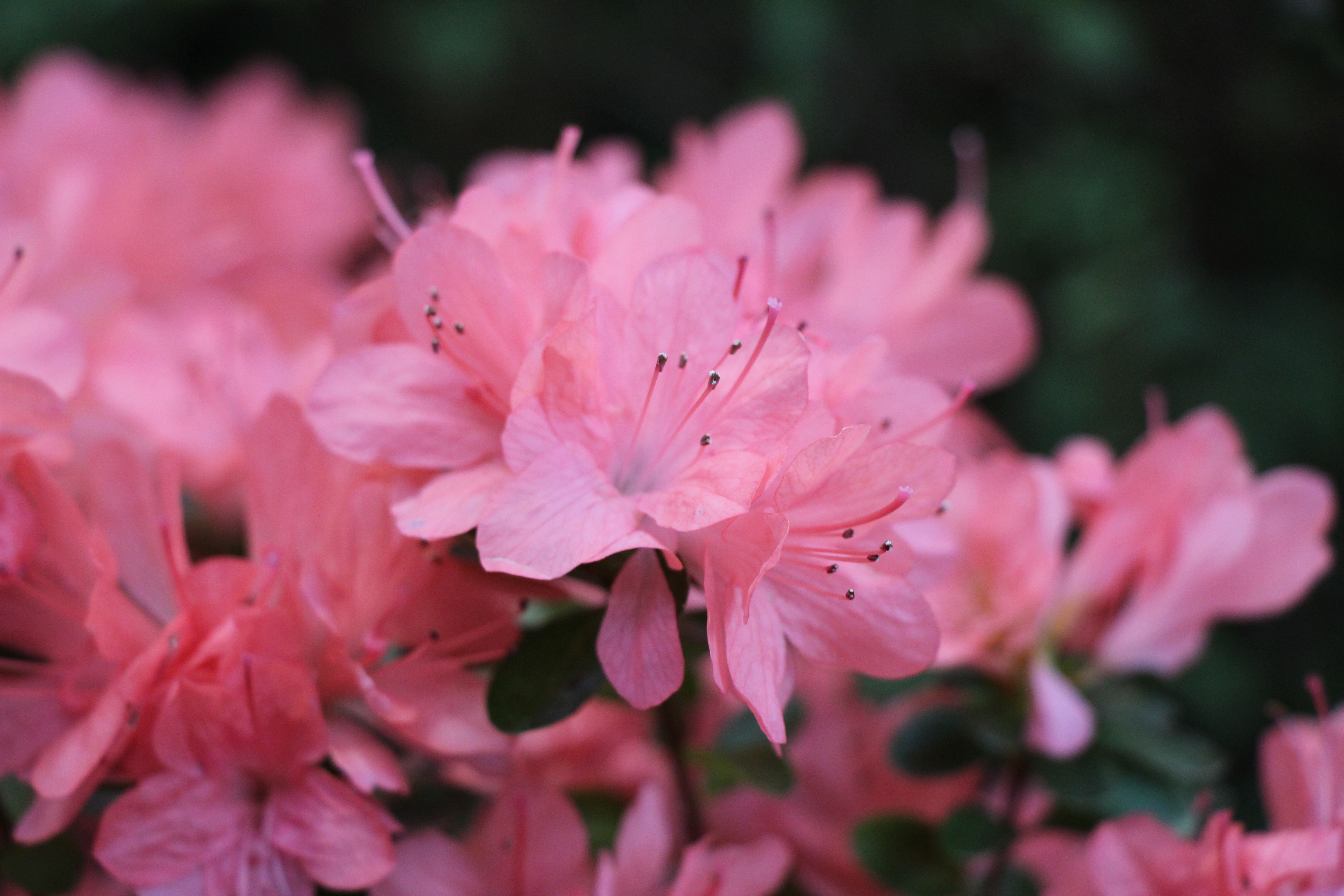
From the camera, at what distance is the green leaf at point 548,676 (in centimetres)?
68

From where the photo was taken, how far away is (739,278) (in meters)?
0.67

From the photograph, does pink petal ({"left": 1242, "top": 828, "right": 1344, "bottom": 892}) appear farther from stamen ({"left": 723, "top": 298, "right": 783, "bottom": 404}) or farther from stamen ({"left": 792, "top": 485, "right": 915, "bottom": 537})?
stamen ({"left": 723, "top": 298, "right": 783, "bottom": 404})

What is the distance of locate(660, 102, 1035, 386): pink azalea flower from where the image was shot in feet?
3.34

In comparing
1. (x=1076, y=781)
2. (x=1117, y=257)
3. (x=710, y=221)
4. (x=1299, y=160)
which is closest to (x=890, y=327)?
(x=710, y=221)

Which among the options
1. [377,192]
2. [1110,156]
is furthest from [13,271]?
[1110,156]

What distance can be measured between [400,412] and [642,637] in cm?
19

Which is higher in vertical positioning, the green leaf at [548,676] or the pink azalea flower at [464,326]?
the pink azalea flower at [464,326]

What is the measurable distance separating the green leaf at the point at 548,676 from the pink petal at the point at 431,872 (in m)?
0.10

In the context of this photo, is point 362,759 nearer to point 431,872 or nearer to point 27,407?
point 431,872

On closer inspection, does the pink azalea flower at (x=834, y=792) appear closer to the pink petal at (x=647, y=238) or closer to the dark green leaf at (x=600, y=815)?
the dark green leaf at (x=600, y=815)

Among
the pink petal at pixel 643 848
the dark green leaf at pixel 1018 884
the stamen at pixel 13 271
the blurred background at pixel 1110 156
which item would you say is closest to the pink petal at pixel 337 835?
the pink petal at pixel 643 848

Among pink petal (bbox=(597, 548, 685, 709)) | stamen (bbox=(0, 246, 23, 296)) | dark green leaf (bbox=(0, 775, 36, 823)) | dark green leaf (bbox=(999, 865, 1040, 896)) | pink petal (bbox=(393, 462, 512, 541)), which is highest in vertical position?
stamen (bbox=(0, 246, 23, 296))

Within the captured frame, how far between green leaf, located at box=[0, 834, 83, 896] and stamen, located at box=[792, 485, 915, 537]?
52 centimetres

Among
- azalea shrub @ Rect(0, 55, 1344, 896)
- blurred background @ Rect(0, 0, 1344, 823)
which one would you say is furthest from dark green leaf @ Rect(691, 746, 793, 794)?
blurred background @ Rect(0, 0, 1344, 823)
